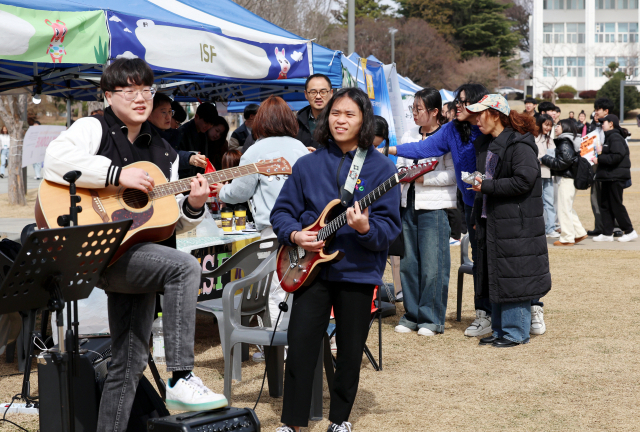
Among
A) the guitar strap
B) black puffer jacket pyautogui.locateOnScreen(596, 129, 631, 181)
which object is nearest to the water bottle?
the guitar strap

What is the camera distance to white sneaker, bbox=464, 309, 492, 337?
5965mm

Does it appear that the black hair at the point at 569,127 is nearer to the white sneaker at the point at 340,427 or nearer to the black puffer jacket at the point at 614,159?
the black puffer jacket at the point at 614,159

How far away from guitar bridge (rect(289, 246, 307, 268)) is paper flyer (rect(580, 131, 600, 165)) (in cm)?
836

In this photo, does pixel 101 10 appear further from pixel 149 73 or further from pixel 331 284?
pixel 331 284

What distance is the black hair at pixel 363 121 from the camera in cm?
347

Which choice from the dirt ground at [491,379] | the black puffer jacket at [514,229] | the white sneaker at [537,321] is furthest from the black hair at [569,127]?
the black puffer jacket at [514,229]

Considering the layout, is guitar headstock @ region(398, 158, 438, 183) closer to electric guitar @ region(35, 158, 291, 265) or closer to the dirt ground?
electric guitar @ region(35, 158, 291, 265)

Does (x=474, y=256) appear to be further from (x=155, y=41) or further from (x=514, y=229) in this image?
(x=155, y=41)

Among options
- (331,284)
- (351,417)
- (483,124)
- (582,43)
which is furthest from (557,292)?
(582,43)

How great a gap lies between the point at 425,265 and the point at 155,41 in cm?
290

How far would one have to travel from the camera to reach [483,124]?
5441 mm

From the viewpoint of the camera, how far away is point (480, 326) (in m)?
6.03

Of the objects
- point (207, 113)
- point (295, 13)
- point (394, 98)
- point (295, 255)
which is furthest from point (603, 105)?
point (295, 13)

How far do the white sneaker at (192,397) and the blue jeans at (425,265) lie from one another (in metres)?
3.17
